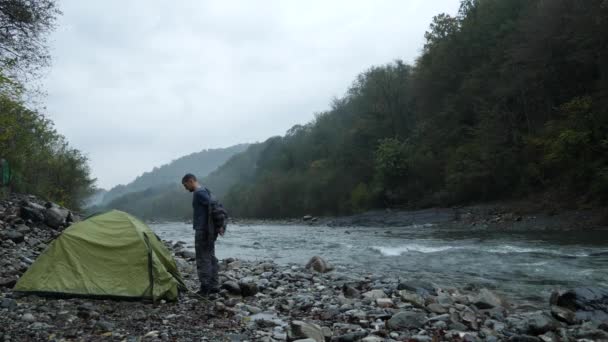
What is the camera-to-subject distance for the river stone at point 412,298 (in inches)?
294

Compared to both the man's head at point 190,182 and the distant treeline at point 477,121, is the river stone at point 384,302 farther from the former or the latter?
the distant treeline at point 477,121

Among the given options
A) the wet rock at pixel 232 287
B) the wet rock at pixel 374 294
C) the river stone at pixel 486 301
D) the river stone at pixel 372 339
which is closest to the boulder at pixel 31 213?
the wet rock at pixel 232 287

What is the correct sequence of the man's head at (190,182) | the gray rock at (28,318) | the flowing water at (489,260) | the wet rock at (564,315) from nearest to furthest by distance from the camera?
the gray rock at (28,318)
the wet rock at (564,315)
the man's head at (190,182)
the flowing water at (489,260)

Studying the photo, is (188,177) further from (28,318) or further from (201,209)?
(28,318)

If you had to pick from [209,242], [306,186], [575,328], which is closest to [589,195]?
[575,328]

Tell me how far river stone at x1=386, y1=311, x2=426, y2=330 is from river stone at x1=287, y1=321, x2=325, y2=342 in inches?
44.9

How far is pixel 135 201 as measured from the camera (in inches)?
6161

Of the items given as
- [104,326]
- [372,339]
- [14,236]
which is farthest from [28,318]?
[14,236]

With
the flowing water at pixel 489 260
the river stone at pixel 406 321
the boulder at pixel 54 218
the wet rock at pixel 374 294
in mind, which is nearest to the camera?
the river stone at pixel 406 321

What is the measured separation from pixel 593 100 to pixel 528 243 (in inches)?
502

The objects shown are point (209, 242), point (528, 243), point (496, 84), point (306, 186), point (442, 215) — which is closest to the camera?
point (209, 242)

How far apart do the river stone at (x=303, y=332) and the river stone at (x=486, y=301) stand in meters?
3.50

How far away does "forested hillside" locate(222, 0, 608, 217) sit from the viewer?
25.9 m

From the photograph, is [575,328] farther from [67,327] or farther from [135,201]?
[135,201]
